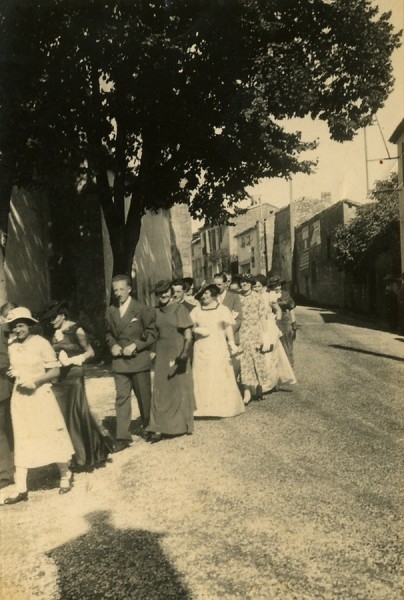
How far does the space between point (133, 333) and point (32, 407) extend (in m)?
1.70

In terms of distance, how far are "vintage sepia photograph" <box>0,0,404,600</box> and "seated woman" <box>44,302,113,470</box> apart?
0.07 ft

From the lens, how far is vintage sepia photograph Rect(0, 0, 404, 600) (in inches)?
145

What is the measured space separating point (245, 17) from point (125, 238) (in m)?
5.04

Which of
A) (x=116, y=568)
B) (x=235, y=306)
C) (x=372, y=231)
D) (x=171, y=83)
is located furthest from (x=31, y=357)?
(x=372, y=231)

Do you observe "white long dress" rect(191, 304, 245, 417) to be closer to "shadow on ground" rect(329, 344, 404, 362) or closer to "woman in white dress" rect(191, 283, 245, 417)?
"woman in white dress" rect(191, 283, 245, 417)

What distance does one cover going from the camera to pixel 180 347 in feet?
22.8

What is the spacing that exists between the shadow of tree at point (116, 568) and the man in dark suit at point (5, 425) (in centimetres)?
138

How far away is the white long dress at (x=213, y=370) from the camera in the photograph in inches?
301

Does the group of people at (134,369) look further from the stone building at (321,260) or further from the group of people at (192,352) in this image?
the stone building at (321,260)

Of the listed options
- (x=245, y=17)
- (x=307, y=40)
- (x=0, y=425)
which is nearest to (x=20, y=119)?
(x=245, y=17)

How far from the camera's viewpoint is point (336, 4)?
10.9 metres

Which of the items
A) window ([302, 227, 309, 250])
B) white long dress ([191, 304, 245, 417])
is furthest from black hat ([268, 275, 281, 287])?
window ([302, 227, 309, 250])

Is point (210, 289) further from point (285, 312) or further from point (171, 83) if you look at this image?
point (171, 83)

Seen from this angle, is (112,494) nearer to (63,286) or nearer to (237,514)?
(237,514)
